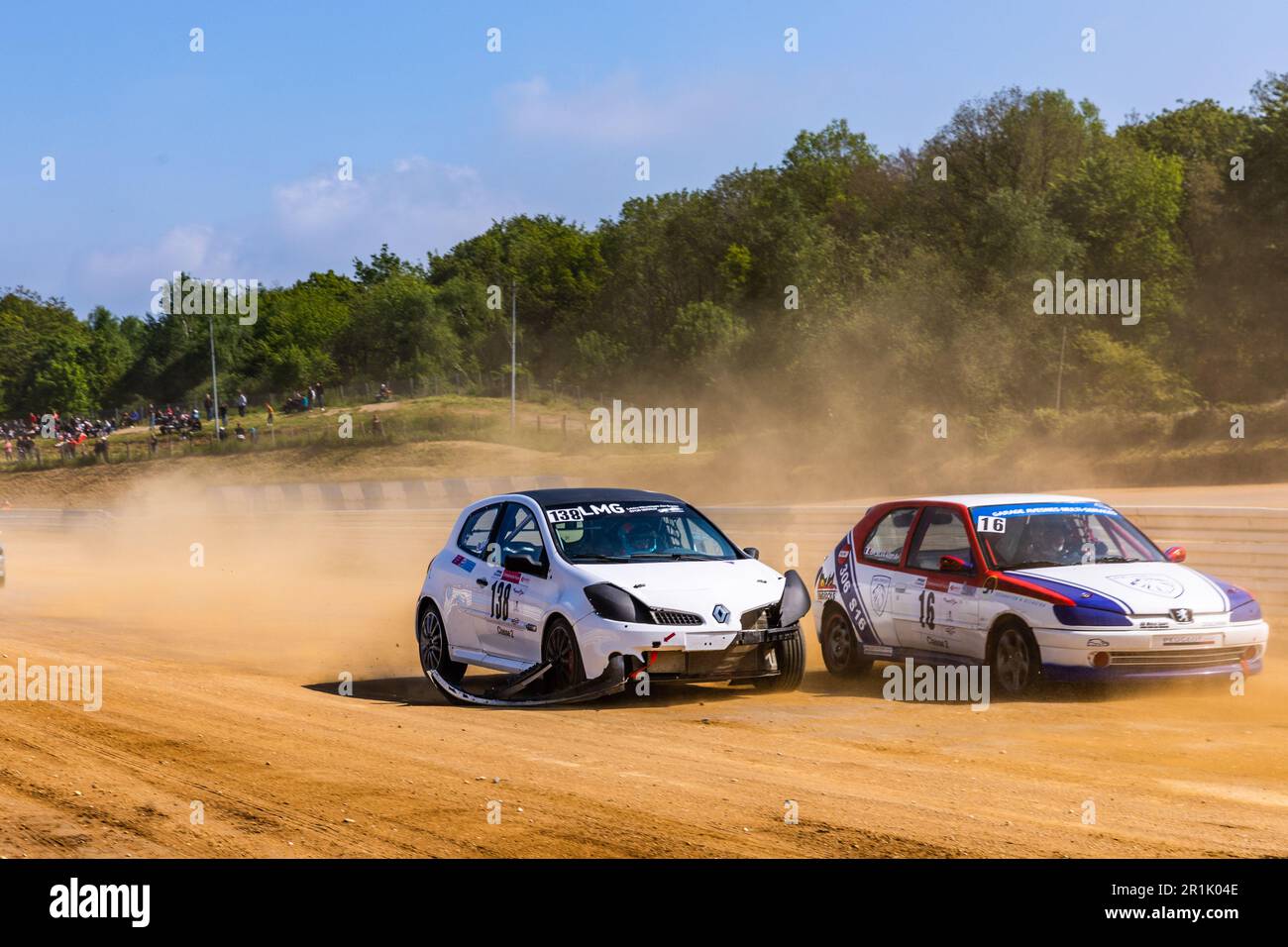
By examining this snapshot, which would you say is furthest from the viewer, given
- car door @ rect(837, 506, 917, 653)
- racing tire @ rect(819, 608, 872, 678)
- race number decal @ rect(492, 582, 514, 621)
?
racing tire @ rect(819, 608, 872, 678)

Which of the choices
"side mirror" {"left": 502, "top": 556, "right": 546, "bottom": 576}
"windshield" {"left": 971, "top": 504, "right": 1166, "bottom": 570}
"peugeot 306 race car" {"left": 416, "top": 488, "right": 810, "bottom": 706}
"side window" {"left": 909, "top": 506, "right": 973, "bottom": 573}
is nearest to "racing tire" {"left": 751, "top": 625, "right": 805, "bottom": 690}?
"peugeot 306 race car" {"left": 416, "top": 488, "right": 810, "bottom": 706}

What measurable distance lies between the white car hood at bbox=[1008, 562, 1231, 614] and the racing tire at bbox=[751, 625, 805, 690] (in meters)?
1.73

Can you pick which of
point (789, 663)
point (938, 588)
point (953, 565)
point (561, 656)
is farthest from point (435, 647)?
point (953, 565)

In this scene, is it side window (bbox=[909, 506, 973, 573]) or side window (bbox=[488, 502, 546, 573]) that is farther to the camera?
side window (bbox=[909, 506, 973, 573])

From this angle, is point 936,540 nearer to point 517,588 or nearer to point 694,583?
point 694,583

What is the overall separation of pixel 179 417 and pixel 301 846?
238 ft

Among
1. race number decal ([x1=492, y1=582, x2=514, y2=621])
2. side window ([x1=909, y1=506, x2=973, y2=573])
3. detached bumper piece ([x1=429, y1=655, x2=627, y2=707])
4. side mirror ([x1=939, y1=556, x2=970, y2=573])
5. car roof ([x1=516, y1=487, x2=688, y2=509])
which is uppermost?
car roof ([x1=516, y1=487, x2=688, y2=509])

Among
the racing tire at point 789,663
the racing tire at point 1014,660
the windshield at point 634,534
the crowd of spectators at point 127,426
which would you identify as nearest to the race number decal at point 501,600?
the windshield at point 634,534

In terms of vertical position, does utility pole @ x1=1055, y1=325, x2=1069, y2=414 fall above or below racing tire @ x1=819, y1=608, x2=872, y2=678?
above

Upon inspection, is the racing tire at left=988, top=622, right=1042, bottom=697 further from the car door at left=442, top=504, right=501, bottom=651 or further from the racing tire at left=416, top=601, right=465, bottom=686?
the racing tire at left=416, top=601, right=465, bottom=686

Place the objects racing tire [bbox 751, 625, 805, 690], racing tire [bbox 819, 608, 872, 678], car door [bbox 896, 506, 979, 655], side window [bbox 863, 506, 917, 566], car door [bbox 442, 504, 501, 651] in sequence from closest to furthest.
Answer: racing tire [bbox 751, 625, 805, 690], car door [bbox 896, 506, 979, 655], car door [bbox 442, 504, 501, 651], side window [bbox 863, 506, 917, 566], racing tire [bbox 819, 608, 872, 678]

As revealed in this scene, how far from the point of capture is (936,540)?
11820mm

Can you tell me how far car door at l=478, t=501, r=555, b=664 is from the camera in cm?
1095

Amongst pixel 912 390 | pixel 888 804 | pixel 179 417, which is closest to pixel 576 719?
pixel 888 804
